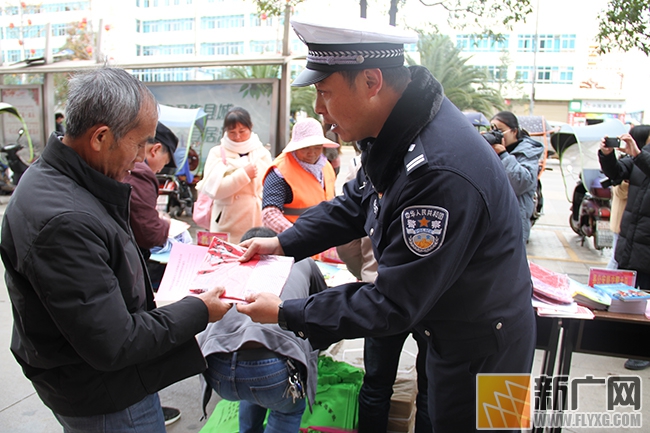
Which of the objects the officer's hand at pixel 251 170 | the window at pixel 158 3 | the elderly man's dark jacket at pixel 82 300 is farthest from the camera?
the window at pixel 158 3

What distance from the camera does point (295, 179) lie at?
3.34 meters

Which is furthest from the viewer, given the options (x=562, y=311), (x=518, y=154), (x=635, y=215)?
(x=518, y=154)

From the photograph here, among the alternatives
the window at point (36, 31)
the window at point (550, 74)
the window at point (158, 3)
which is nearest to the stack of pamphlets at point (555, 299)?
the window at point (36, 31)

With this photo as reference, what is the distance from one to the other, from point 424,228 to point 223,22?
53.5 meters

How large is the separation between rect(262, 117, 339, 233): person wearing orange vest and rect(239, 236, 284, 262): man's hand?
1.10 meters

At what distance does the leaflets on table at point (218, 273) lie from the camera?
1687 millimetres

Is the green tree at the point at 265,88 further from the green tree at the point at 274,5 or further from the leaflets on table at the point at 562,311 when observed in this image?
the leaflets on table at the point at 562,311

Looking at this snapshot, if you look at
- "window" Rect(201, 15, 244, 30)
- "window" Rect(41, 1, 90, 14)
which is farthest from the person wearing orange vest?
"window" Rect(41, 1, 90, 14)

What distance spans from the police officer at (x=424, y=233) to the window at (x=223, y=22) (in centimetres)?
5124

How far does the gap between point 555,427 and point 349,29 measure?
2.18 meters

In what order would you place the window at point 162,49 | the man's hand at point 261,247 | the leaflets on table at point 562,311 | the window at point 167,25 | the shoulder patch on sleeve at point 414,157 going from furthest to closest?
1. the window at point 167,25
2. the window at point 162,49
3. the leaflets on table at point 562,311
4. the man's hand at point 261,247
5. the shoulder patch on sleeve at point 414,157

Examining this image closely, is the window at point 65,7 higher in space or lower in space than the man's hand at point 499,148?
higher

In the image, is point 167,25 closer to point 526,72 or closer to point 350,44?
point 526,72

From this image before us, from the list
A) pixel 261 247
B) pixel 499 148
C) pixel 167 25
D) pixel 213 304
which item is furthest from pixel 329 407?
pixel 167 25
